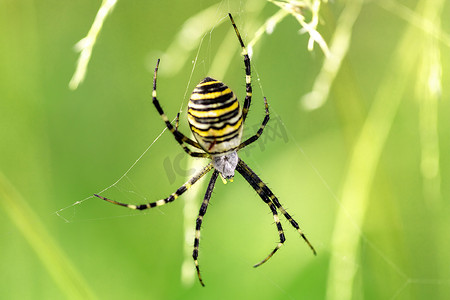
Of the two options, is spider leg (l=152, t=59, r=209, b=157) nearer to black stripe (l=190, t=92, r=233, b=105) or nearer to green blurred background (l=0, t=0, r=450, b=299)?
green blurred background (l=0, t=0, r=450, b=299)

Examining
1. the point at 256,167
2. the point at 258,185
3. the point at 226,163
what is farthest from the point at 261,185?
the point at 226,163

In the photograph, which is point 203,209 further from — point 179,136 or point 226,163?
point 179,136

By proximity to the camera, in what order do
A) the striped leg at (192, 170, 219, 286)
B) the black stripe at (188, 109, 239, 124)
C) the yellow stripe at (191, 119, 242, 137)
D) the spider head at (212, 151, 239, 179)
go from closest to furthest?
the black stripe at (188, 109, 239, 124), the yellow stripe at (191, 119, 242, 137), the spider head at (212, 151, 239, 179), the striped leg at (192, 170, 219, 286)

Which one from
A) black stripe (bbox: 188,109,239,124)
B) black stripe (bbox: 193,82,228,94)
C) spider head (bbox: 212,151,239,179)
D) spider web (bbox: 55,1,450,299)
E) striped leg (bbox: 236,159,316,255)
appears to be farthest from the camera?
striped leg (bbox: 236,159,316,255)

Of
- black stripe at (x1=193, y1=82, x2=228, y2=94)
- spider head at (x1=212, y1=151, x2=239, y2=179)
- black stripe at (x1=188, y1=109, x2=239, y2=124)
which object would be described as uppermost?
black stripe at (x1=193, y1=82, x2=228, y2=94)

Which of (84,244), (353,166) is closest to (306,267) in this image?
(353,166)

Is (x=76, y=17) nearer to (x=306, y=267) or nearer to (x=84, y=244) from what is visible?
(x=84, y=244)

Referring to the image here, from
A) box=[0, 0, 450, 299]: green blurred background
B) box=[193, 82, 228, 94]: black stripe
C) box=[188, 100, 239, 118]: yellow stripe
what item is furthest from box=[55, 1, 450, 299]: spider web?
box=[188, 100, 239, 118]: yellow stripe
